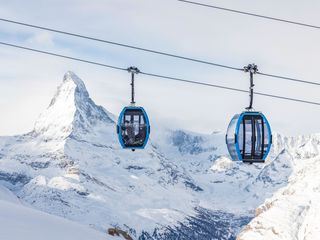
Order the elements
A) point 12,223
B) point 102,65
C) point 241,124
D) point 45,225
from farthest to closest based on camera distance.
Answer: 1. point 241,124
2. point 102,65
3. point 45,225
4. point 12,223

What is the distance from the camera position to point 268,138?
32906 mm

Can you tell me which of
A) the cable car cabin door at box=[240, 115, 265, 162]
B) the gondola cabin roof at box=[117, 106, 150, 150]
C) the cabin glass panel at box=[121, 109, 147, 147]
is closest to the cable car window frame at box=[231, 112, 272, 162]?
the cable car cabin door at box=[240, 115, 265, 162]

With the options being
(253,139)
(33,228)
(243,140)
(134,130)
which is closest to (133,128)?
(134,130)

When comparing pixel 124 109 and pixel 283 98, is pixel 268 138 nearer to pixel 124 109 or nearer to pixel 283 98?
pixel 283 98

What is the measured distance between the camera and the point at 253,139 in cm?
3281

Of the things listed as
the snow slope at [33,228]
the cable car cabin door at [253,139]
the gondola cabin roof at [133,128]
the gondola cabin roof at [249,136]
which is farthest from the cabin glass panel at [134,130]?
the snow slope at [33,228]

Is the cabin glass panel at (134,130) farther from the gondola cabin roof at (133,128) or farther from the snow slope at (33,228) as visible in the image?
the snow slope at (33,228)

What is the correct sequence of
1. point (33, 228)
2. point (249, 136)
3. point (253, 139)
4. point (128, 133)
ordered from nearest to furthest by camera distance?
point (33, 228), point (249, 136), point (253, 139), point (128, 133)

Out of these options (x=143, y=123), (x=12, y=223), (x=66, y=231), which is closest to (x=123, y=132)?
(x=143, y=123)

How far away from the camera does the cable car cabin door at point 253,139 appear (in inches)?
1276

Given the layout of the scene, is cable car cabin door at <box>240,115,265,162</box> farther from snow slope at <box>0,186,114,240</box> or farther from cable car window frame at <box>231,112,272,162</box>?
snow slope at <box>0,186,114,240</box>

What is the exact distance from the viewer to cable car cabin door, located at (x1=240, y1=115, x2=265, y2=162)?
32.4 metres

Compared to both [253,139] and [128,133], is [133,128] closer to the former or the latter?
[128,133]

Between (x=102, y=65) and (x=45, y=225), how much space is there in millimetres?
8267
